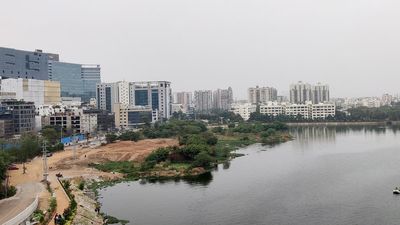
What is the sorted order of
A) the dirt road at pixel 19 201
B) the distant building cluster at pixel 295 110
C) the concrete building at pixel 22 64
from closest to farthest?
the dirt road at pixel 19 201 < the concrete building at pixel 22 64 < the distant building cluster at pixel 295 110

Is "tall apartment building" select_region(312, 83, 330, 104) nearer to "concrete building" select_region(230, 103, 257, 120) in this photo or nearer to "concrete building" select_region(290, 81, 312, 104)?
"concrete building" select_region(290, 81, 312, 104)

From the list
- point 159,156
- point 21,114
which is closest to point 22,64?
point 21,114

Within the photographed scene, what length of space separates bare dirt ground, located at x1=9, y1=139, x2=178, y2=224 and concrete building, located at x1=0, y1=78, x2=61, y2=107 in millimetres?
9431

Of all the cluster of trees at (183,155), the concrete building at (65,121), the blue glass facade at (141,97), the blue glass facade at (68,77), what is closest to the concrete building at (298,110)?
the blue glass facade at (141,97)

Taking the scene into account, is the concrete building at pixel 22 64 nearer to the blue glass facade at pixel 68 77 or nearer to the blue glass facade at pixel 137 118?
the blue glass facade at pixel 68 77

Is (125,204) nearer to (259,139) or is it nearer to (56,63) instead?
(259,139)

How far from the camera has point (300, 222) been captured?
39.1 ft

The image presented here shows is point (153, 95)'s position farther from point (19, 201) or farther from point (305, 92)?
point (19, 201)

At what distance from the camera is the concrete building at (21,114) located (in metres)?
29.2

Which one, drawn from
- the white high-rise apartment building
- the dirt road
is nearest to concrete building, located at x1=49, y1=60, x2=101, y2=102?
the white high-rise apartment building

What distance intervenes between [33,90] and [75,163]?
16.6m

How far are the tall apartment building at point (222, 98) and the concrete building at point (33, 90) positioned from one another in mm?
52505

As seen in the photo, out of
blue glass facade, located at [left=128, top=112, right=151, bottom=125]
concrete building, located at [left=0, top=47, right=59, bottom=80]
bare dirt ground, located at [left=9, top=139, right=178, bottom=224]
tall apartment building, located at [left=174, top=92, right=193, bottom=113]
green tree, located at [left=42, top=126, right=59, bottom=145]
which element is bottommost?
bare dirt ground, located at [left=9, top=139, right=178, bottom=224]

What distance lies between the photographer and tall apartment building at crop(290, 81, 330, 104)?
78812 millimetres
